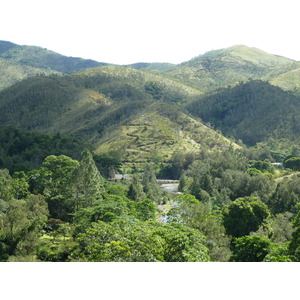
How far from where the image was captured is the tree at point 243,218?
5328 centimetres

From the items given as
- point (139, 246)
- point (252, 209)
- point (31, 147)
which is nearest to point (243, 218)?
point (252, 209)

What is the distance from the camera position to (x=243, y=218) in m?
54.1

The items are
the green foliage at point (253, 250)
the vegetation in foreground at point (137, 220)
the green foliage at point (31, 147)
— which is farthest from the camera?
the green foliage at point (31, 147)

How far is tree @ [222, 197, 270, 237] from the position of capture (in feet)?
175

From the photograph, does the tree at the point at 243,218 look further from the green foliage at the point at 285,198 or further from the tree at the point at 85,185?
the tree at the point at 85,185

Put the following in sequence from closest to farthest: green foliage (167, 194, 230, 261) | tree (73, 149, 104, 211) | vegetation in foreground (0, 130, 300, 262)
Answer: vegetation in foreground (0, 130, 300, 262) → green foliage (167, 194, 230, 261) → tree (73, 149, 104, 211)

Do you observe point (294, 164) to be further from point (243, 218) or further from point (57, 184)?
point (57, 184)

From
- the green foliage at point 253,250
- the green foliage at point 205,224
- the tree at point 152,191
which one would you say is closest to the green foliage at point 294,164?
the tree at point 152,191

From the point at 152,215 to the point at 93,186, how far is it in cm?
1181

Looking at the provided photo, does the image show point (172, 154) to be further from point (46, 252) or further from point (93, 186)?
point (46, 252)

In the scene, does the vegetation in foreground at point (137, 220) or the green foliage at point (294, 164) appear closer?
the vegetation in foreground at point (137, 220)

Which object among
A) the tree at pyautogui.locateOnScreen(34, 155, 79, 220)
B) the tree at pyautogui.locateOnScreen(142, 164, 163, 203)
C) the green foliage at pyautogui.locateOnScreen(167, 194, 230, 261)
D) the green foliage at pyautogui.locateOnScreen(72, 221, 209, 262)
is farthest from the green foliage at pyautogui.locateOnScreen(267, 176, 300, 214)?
the green foliage at pyautogui.locateOnScreen(72, 221, 209, 262)

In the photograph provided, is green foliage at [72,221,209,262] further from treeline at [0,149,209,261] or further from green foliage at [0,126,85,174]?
green foliage at [0,126,85,174]

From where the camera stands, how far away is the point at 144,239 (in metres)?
31.3
